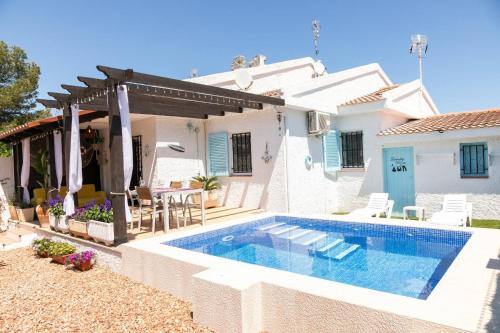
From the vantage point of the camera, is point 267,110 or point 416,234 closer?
point 416,234

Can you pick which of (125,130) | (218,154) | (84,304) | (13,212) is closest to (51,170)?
(13,212)

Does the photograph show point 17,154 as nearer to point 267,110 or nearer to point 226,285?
point 267,110

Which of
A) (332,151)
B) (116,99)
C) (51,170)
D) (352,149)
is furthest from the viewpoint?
(352,149)

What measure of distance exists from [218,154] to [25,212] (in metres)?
8.17

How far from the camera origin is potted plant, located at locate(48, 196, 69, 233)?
982cm

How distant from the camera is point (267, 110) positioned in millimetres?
12852

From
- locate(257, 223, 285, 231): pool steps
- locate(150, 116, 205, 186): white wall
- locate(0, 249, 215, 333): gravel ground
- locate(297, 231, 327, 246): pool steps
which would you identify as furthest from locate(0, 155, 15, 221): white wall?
locate(297, 231, 327, 246): pool steps

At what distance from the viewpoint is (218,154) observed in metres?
14.8

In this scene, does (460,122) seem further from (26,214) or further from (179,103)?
(26,214)

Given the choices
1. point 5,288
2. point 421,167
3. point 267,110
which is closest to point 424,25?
point 421,167

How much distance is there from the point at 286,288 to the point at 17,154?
17.3 meters

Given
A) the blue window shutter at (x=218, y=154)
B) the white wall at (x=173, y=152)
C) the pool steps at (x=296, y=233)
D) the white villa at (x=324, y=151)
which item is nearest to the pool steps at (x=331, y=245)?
the pool steps at (x=296, y=233)

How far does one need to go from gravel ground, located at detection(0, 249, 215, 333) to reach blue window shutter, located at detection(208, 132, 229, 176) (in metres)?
7.27

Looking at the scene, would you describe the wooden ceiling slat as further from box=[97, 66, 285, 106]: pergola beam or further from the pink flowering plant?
the pink flowering plant
